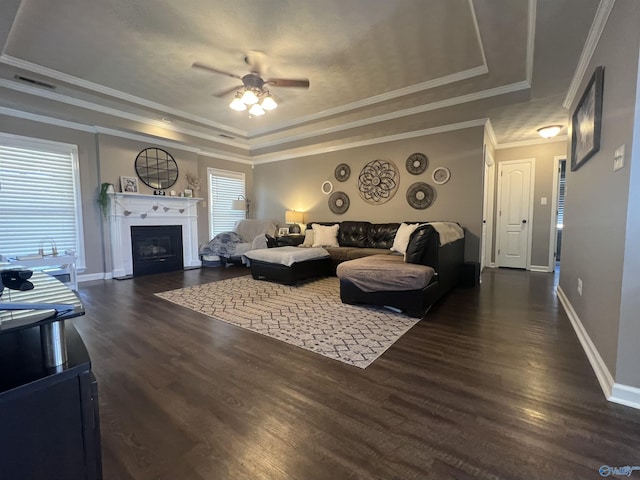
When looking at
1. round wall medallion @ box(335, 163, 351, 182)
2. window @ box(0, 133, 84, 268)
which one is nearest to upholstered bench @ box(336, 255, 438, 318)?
round wall medallion @ box(335, 163, 351, 182)

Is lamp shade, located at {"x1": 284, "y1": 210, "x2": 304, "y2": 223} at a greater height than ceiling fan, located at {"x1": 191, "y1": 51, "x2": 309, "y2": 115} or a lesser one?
lesser

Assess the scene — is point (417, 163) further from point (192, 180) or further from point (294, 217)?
point (192, 180)

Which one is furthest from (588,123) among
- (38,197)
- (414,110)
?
(38,197)

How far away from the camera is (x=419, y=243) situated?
126 inches

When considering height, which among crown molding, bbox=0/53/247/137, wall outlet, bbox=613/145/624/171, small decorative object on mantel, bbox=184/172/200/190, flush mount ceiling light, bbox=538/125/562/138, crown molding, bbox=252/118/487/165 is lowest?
wall outlet, bbox=613/145/624/171

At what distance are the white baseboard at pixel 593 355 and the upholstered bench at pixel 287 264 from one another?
3.22 meters

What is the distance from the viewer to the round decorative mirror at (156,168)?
5.37 metres

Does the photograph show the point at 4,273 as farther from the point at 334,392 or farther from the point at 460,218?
the point at 460,218

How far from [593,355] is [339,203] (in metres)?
4.62

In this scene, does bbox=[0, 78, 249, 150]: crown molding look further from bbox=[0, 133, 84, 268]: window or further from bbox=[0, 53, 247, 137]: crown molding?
bbox=[0, 133, 84, 268]: window

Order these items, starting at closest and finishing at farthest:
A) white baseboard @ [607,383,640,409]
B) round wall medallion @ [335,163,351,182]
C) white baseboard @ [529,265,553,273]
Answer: white baseboard @ [607,383,640,409] < white baseboard @ [529,265,553,273] < round wall medallion @ [335,163,351,182]

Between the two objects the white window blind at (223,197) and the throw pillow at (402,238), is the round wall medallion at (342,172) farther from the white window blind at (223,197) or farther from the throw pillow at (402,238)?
the white window blind at (223,197)

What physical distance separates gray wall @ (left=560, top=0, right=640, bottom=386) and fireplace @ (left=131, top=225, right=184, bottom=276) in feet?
20.3

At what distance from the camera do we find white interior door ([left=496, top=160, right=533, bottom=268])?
18.3 feet
